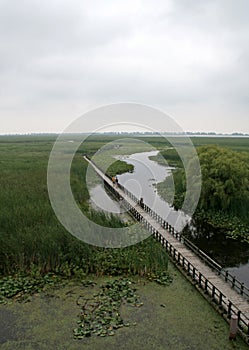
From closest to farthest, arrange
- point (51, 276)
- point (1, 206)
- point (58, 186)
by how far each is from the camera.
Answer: point (51, 276), point (1, 206), point (58, 186)

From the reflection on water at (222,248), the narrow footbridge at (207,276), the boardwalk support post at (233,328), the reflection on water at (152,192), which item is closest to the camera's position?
the boardwalk support post at (233,328)

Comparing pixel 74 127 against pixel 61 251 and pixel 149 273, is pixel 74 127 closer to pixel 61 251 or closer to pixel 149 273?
pixel 61 251

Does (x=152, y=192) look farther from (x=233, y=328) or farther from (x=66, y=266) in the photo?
(x=233, y=328)

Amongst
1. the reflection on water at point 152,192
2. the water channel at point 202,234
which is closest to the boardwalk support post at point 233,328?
the water channel at point 202,234

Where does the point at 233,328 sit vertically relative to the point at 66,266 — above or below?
below

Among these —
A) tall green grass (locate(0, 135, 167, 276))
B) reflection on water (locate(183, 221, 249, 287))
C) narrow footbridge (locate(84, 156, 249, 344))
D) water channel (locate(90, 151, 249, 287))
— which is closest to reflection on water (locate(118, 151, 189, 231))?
water channel (locate(90, 151, 249, 287))

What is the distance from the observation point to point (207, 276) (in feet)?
53.5

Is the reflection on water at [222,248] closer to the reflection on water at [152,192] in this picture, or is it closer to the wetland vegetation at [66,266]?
the reflection on water at [152,192]

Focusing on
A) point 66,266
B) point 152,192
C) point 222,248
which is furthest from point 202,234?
point 152,192

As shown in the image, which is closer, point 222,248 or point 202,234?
point 222,248

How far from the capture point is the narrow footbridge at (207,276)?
1305cm

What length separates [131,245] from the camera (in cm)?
1927

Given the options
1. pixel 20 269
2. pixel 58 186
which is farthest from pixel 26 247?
pixel 58 186

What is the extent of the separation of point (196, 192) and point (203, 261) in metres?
12.2
